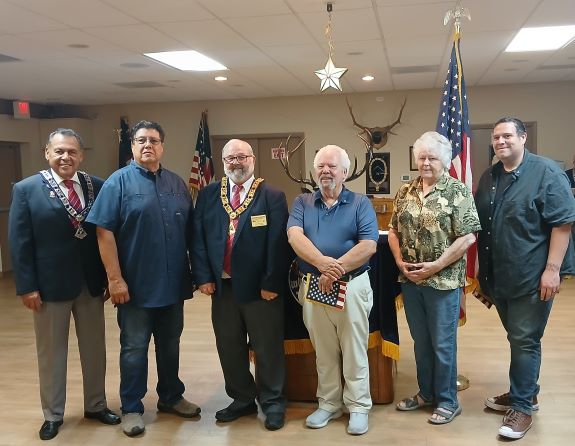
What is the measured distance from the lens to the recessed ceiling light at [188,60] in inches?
221

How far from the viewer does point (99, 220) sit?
284cm

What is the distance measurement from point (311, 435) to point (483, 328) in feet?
7.93

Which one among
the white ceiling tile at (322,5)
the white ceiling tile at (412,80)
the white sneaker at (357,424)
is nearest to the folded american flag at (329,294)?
the white sneaker at (357,424)

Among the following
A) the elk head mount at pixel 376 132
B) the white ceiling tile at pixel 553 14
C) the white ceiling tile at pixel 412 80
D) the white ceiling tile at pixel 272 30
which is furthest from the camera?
the elk head mount at pixel 376 132

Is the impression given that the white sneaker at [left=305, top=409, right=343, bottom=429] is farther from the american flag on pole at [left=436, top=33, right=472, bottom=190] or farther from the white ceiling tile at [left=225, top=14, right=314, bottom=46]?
the white ceiling tile at [left=225, top=14, right=314, bottom=46]

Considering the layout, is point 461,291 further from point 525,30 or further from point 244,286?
point 525,30

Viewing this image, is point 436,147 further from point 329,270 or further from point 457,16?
point 457,16

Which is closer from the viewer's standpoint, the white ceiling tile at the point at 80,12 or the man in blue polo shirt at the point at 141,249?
the man in blue polo shirt at the point at 141,249

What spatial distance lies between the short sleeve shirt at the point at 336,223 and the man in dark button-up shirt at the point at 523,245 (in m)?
0.65

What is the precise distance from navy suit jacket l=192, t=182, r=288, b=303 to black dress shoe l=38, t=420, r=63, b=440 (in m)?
1.10

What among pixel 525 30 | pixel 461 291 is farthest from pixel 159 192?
pixel 525 30

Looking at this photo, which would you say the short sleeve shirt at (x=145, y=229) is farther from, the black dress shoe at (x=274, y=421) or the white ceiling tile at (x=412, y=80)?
the white ceiling tile at (x=412, y=80)

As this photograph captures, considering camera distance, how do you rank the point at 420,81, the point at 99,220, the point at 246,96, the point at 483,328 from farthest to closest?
the point at 246,96 < the point at 420,81 < the point at 483,328 < the point at 99,220

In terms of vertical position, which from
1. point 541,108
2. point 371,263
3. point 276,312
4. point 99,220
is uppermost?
point 541,108
